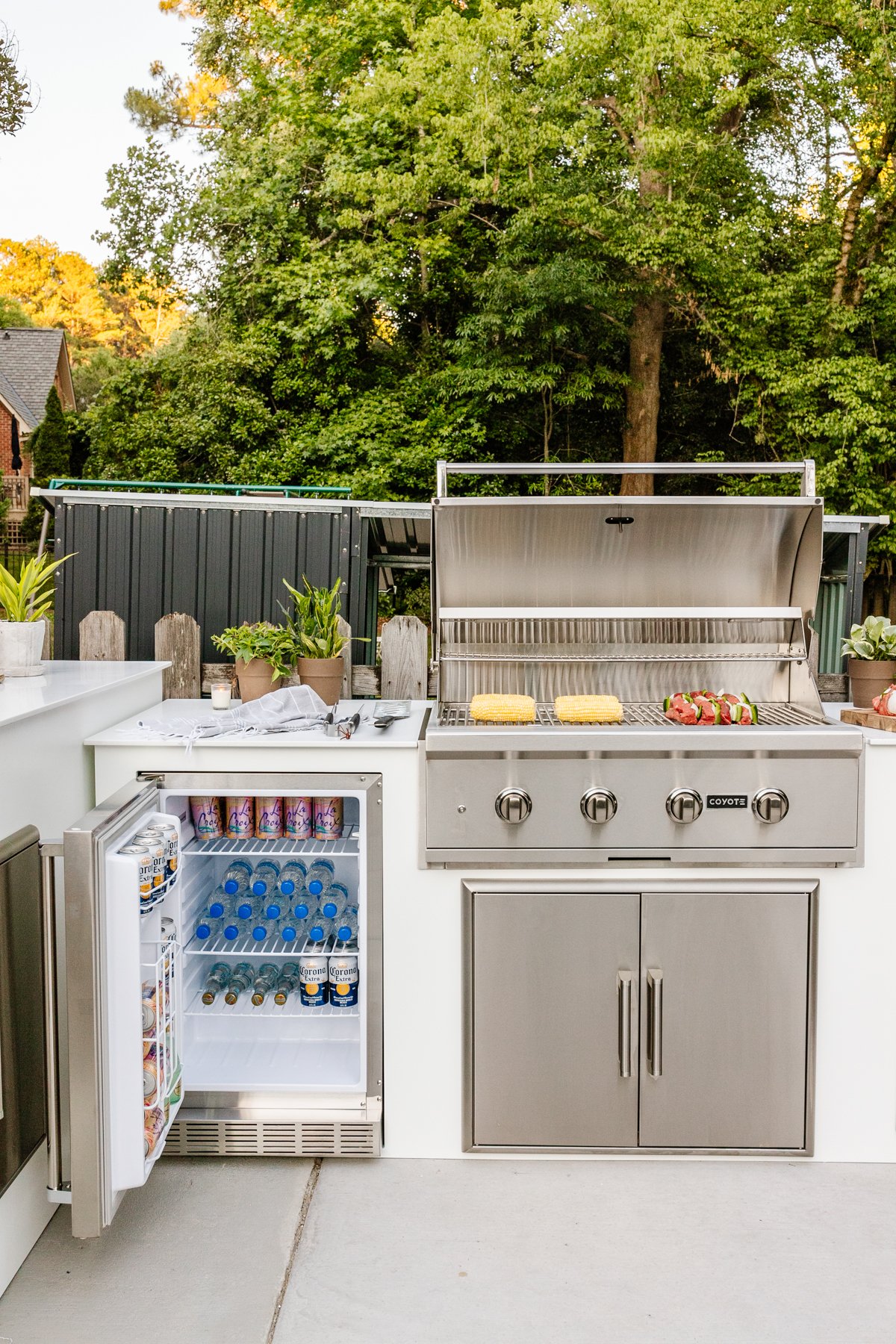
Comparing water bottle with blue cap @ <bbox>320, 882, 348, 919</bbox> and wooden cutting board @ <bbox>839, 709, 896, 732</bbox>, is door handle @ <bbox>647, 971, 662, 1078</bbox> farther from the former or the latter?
water bottle with blue cap @ <bbox>320, 882, 348, 919</bbox>

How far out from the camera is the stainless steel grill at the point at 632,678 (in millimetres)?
2338

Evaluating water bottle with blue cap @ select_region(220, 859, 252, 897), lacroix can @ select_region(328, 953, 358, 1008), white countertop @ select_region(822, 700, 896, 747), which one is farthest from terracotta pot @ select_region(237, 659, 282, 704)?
white countertop @ select_region(822, 700, 896, 747)

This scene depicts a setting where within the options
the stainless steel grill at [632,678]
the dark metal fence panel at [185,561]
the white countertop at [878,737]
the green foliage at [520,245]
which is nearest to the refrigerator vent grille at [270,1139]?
the stainless steel grill at [632,678]

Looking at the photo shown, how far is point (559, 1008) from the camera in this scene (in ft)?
7.89

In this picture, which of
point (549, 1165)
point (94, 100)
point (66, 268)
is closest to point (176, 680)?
point (549, 1165)

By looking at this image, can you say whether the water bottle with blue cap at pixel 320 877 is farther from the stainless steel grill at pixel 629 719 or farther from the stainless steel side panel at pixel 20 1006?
the stainless steel side panel at pixel 20 1006

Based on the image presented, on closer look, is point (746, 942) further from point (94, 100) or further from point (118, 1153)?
point (94, 100)

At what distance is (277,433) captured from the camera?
12188 mm

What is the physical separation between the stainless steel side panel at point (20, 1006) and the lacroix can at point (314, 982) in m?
0.80

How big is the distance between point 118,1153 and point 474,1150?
979mm

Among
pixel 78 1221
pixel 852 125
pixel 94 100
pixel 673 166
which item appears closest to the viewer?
pixel 78 1221

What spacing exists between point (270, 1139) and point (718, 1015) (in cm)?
124

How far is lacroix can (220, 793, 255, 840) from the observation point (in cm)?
265

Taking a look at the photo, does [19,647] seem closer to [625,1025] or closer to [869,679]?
[625,1025]
